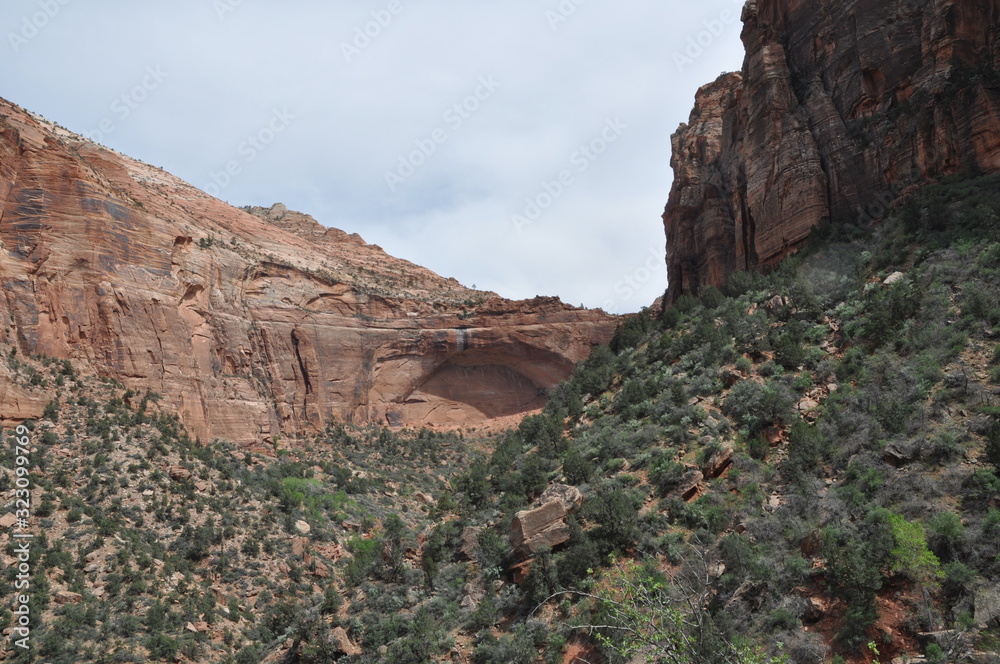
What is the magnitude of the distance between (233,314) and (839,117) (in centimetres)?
3592

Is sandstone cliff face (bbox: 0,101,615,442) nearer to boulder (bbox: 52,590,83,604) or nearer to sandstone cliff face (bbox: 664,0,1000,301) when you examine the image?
boulder (bbox: 52,590,83,604)

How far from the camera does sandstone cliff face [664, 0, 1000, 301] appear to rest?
1021 inches

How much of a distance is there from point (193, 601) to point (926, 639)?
2313 cm

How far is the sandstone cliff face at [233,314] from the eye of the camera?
32438mm

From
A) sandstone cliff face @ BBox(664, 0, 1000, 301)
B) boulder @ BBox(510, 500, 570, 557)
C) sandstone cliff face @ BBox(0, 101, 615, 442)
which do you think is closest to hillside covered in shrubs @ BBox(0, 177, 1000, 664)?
boulder @ BBox(510, 500, 570, 557)

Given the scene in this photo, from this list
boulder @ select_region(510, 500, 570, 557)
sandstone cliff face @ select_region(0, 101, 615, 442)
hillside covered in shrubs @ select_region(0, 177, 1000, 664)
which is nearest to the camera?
hillside covered in shrubs @ select_region(0, 177, 1000, 664)

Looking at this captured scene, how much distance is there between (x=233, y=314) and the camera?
132ft

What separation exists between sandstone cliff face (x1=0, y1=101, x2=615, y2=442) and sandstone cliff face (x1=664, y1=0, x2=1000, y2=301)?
64.8 feet

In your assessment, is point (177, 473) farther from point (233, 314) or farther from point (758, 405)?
point (758, 405)

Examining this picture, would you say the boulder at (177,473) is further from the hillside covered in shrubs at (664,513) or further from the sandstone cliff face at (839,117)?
the sandstone cliff face at (839,117)

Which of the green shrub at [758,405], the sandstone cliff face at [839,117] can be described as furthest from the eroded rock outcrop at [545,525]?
the sandstone cliff face at [839,117]

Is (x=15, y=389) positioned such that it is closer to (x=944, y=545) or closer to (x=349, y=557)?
(x=349, y=557)

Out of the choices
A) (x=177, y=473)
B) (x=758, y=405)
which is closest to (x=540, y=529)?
(x=758, y=405)

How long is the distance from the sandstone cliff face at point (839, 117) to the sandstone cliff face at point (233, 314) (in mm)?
19764
